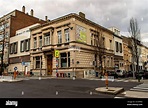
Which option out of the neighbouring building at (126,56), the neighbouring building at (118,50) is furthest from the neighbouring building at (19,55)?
the neighbouring building at (126,56)

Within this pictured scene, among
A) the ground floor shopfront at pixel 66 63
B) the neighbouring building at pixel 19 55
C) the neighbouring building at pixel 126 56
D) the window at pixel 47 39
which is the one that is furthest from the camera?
the neighbouring building at pixel 126 56

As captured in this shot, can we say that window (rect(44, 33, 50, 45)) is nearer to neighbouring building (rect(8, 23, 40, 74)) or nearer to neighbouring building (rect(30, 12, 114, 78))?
neighbouring building (rect(30, 12, 114, 78))

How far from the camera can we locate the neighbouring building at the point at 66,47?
82.8ft

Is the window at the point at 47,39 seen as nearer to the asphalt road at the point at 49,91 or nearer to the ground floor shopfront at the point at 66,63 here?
the ground floor shopfront at the point at 66,63

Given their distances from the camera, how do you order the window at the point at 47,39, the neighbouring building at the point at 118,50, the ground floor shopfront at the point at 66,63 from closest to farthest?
the ground floor shopfront at the point at 66,63 → the window at the point at 47,39 → the neighbouring building at the point at 118,50

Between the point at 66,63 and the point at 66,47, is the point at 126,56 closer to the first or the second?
the point at 66,63

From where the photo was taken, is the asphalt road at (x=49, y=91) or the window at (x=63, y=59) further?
the window at (x=63, y=59)

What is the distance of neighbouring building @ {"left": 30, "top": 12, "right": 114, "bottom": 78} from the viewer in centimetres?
2523

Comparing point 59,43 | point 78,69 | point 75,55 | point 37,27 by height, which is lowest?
point 78,69
